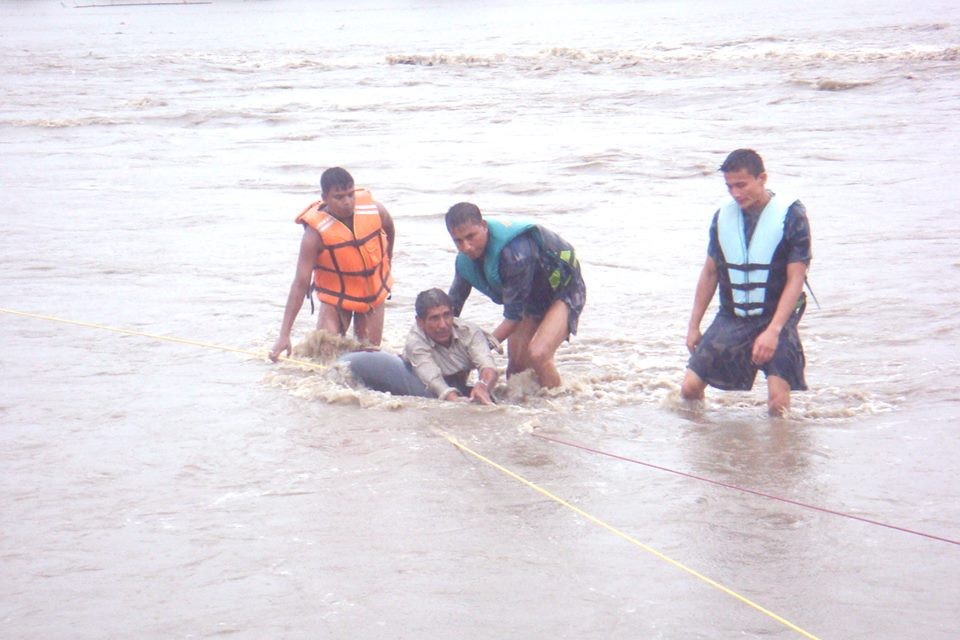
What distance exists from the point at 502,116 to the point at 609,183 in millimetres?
7164

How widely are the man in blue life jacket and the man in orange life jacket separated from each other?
2.93 feet

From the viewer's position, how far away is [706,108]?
Result: 20500mm

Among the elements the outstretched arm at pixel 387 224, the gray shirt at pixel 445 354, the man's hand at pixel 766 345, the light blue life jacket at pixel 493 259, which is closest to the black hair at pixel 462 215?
the light blue life jacket at pixel 493 259

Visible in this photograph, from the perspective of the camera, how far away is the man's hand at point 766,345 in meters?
5.73

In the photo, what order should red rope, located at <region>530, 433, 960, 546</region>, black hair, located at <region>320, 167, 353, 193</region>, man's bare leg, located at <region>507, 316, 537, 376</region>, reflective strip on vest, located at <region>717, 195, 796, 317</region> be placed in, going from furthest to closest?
black hair, located at <region>320, 167, 353, 193</region> → man's bare leg, located at <region>507, 316, 537, 376</region> → reflective strip on vest, located at <region>717, 195, 796, 317</region> → red rope, located at <region>530, 433, 960, 546</region>

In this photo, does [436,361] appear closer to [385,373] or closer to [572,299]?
[385,373]

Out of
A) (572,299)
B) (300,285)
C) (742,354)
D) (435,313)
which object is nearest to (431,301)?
(435,313)

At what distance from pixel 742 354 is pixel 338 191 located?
2.62 m

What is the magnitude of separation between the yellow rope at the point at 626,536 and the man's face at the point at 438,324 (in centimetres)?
60

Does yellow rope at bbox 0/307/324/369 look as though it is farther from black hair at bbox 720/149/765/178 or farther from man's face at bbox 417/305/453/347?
black hair at bbox 720/149/765/178

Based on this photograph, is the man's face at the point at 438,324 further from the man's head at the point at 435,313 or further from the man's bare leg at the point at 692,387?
the man's bare leg at the point at 692,387

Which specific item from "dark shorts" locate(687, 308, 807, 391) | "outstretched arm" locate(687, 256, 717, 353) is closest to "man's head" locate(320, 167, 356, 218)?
"outstretched arm" locate(687, 256, 717, 353)

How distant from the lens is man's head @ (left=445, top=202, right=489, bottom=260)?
20.5 ft

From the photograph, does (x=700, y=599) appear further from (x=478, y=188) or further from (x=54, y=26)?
(x=54, y=26)
